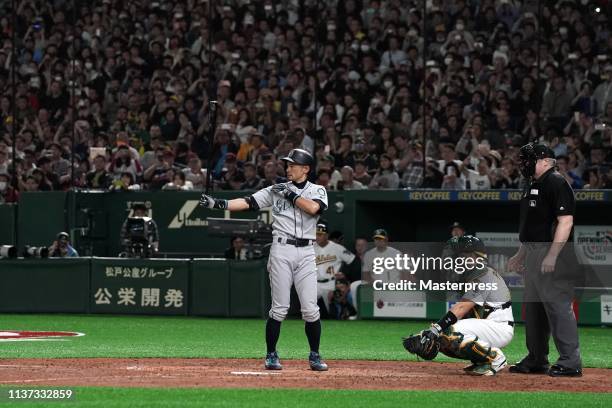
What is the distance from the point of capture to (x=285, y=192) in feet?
31.5

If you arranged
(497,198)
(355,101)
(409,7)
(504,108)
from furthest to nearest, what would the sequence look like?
1. (409,7)
2. (355,101)
3. (504,108)
4. (497,198)

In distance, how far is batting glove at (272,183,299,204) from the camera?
31.3 ft

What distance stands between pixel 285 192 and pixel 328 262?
8.46 m

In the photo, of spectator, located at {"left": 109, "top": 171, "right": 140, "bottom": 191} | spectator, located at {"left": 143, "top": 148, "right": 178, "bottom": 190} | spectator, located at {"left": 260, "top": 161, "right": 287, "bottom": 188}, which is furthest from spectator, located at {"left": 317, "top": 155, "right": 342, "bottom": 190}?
spectator, located at {"left": 109, "top": 171, "right": 140, "bottom": 191}

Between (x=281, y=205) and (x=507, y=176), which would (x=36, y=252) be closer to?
(x=507, y=176)

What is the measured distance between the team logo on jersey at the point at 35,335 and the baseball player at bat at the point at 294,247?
15.5 feet

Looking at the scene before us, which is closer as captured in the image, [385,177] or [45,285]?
[385,177]

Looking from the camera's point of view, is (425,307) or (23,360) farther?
(425,307)

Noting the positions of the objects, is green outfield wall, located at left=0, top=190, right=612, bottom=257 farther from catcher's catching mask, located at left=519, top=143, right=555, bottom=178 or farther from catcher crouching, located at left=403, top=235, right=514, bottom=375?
catcher's catching mask, located at left=519, top=143, right=555, bottom=178

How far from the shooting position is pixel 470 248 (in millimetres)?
9828

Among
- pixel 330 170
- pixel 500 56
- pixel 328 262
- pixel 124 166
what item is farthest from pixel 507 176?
pixel 124 166

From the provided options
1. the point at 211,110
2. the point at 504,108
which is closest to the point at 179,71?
the point at 504,108

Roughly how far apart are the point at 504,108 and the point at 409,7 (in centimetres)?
377

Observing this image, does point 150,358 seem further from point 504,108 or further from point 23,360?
point 504,108
